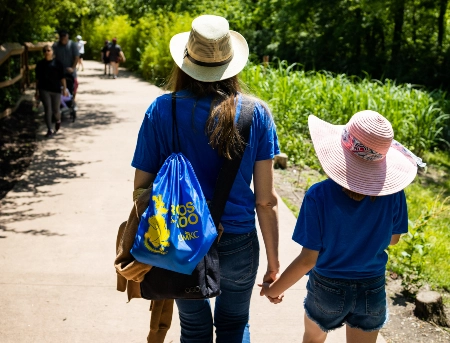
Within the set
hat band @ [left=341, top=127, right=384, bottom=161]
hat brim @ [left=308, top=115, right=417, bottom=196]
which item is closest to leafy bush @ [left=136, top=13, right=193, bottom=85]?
hat brim @ [left=308, top=115, right=417, bottom=196]

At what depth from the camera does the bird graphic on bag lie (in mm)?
2445

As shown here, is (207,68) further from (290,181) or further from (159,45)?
(159,45)

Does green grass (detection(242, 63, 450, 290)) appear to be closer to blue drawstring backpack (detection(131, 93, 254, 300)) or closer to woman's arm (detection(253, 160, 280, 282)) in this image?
woman's arm (detection(253, 160, 280, 282))

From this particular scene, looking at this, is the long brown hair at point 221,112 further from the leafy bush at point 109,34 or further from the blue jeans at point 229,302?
→ the leafy bush at point 109,34

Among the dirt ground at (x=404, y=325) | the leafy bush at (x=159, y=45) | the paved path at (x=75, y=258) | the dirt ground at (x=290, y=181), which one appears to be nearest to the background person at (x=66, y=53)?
the dirt ground at (x=290, y=181)

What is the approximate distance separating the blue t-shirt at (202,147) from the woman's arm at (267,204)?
0.16ft

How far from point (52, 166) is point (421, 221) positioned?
5361mm

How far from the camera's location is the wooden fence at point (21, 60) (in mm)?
11653

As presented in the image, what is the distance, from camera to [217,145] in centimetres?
259

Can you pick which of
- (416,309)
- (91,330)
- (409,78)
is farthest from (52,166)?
(409,78)

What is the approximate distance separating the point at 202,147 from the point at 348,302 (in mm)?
912

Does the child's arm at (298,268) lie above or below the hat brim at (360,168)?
below

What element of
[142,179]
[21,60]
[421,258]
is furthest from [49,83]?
[142,179]

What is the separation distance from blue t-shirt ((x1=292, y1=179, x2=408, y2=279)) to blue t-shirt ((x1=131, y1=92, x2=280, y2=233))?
0.84 ft
